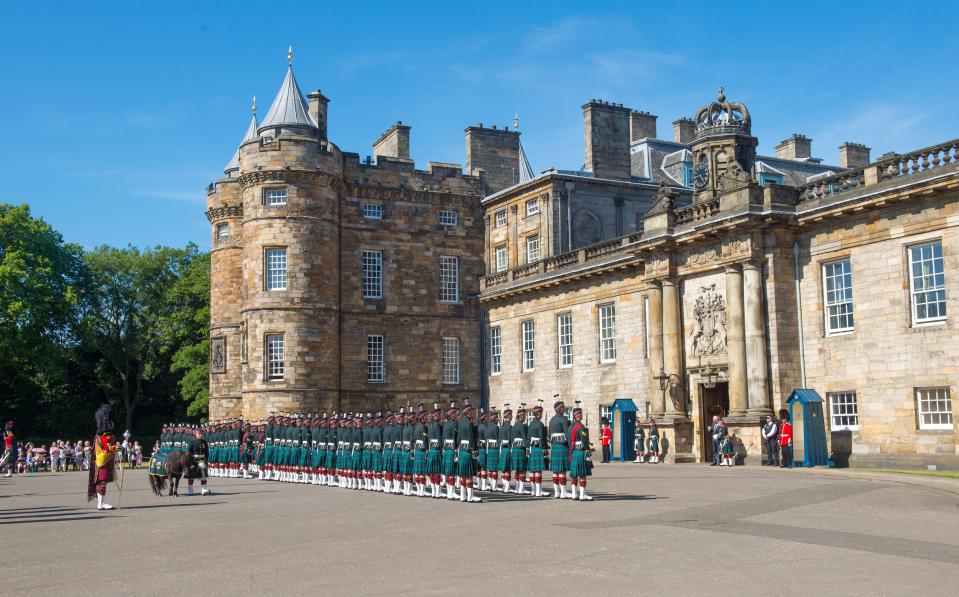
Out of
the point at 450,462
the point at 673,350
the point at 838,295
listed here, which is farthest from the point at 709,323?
the point at 450,462

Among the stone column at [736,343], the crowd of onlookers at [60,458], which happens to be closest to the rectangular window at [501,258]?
the stone column at [736,343]

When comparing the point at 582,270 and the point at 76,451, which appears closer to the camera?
the point at 582,270

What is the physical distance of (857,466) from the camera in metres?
26.8

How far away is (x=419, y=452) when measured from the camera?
2134cm

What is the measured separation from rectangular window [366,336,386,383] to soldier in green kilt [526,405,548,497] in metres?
24.3

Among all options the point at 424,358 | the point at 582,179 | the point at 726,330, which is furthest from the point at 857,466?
the point at 424,358

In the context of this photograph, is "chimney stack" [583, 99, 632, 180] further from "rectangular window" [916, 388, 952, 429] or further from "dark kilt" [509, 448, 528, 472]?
"dark kilt" [509, 448, 528, 472]

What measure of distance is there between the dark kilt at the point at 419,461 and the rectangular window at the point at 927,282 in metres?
13.5

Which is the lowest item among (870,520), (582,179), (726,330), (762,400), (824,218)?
(870,520)

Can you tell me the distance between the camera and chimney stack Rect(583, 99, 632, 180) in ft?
143

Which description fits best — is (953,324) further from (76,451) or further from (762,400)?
(76,451)

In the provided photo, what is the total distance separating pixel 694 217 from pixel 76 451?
1182 inches

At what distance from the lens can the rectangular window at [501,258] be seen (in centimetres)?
4641

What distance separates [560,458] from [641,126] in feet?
108
